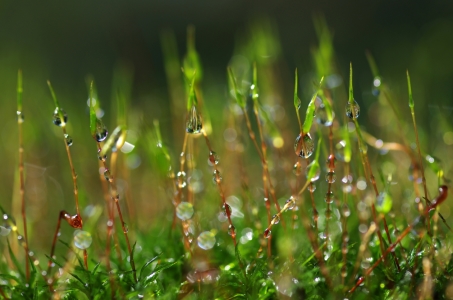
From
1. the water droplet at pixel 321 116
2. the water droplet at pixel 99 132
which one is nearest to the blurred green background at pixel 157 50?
the water droplet at pixel 321 116

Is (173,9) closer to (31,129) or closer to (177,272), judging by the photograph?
(31,129)

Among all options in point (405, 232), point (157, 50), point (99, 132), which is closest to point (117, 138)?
point (99, 132)

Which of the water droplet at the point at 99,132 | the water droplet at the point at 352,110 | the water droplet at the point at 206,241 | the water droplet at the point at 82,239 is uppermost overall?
the water droplet at the point at 99,132

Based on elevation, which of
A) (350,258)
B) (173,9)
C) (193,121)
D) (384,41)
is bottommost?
(350,258)

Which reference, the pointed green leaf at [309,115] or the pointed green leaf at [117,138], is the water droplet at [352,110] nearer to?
the pointed green leaf at [309,115]

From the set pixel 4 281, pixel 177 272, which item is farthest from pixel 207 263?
pixel 4 281
